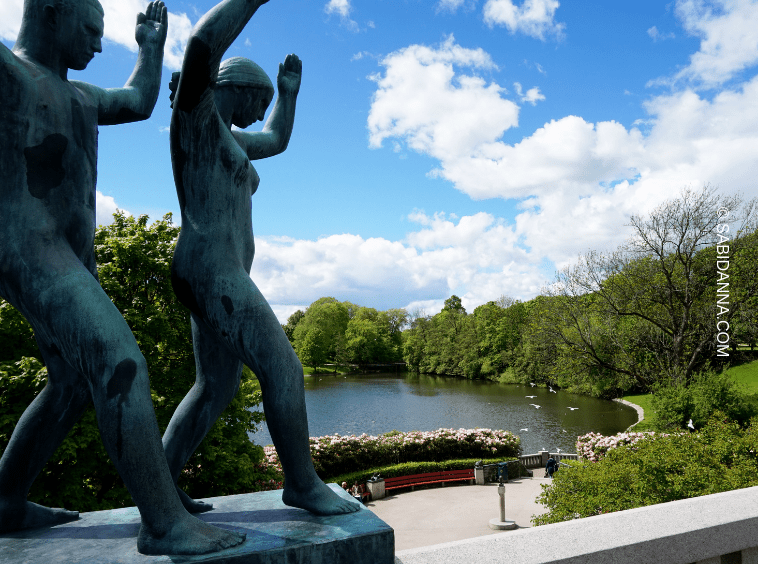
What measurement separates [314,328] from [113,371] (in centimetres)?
7809

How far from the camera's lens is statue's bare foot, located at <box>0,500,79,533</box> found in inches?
101

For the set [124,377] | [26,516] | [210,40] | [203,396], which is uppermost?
[210,40]

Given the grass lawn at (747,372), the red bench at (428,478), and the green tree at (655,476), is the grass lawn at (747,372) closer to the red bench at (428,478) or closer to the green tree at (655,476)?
the red bench at (428,478)

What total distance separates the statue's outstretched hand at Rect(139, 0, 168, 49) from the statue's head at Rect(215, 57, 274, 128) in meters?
0.37

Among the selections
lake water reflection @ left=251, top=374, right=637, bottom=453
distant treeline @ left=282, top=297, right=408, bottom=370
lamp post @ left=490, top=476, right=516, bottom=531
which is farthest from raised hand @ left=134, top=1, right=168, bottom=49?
distant treeline @ left=282, top=297, right=408, bottom=370

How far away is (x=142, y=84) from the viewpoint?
2.96m

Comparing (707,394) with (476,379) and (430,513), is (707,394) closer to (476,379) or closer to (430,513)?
(430,513)

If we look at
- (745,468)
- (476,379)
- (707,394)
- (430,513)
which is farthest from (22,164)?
(476,379)

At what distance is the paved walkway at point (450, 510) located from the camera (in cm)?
1510

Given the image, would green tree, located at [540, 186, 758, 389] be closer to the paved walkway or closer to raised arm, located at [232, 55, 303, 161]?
the paved walkway

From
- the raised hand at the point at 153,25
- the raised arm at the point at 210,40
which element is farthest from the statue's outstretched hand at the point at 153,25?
the raised arm at the point at 210,40

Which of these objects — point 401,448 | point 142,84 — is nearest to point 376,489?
point 401,448

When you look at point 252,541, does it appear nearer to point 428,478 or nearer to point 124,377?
point 124,377

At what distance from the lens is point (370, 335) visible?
3332 inches
